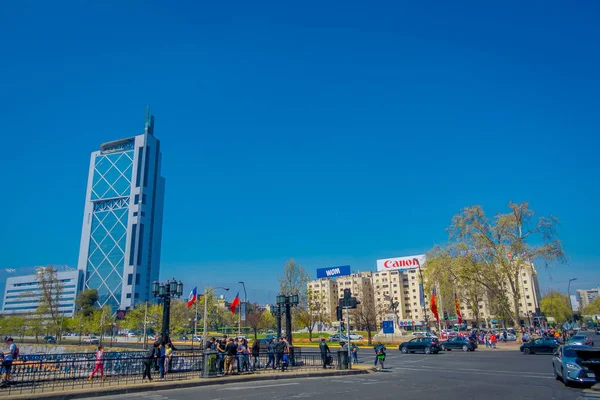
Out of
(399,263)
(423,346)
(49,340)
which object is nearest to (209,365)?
(423,346)

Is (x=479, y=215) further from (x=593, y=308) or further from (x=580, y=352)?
(x=593, y=308)

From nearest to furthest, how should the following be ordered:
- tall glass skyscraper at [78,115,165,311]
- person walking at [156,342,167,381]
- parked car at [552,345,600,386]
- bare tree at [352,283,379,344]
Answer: parked car at [552,345,600,386], person walking at [156,342,167,381], bare tree at [352,283,379,344], tall glass skyscraper at [78,115,165,311]

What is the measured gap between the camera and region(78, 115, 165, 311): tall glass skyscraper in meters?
183

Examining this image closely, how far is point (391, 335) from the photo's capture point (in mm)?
58938

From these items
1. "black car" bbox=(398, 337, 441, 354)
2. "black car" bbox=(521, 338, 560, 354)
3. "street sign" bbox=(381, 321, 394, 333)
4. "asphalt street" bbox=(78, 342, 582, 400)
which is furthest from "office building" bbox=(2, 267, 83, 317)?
"asphalt street" bbox=(78, 342, 582, 400)

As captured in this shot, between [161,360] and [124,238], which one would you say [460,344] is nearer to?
[161,360]

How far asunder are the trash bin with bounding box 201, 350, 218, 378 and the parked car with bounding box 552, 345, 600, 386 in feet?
48.3

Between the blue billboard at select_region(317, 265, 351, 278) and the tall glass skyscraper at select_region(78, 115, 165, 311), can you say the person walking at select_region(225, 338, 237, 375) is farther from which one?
the tall glass skyscraper at select_region(78, 115, 165, 311)

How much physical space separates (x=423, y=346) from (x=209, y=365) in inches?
1041

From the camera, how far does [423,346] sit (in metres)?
39.7

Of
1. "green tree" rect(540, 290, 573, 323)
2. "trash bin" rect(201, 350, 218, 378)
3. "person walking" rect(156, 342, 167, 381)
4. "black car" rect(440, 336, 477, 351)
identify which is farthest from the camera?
"green tree" rect(540, 290, 573, 323)

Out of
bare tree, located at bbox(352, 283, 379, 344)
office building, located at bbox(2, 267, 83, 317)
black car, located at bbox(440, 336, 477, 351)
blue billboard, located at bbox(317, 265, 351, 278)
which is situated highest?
office building, located at bbox(2, 267, 83, 317)

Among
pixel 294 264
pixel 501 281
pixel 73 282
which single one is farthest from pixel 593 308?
pixel 73 282

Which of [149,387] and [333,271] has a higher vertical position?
[333,271]
